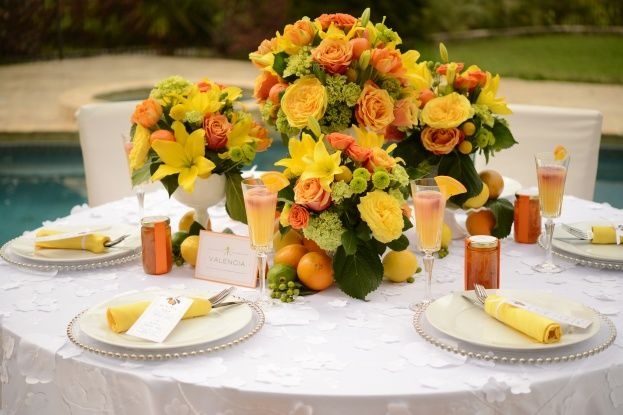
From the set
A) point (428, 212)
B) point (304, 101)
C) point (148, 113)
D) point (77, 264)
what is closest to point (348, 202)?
point (428, 212)

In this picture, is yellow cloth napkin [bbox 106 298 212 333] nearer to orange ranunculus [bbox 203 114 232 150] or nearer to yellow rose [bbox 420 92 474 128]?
orange ranunculus [bbox 203 114 232 150]

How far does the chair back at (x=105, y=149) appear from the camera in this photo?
274cm

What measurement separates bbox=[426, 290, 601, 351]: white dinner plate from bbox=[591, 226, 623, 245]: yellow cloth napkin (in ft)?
1.24

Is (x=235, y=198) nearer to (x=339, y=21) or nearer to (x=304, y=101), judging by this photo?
(x=304, y=101)

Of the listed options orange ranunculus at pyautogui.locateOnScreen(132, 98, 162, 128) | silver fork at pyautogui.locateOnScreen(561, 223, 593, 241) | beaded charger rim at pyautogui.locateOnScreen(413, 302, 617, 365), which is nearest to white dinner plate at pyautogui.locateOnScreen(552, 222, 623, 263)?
silver fork at pyautogui.locateOnScreen(561, 223, 593, 241)

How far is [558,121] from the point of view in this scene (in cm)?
273

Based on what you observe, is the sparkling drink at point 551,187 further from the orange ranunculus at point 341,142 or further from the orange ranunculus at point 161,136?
the orange ranunculus at point 161,136

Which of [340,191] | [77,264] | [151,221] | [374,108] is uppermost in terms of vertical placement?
[374,108]

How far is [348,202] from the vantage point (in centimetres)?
151

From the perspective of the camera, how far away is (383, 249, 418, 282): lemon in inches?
64.3

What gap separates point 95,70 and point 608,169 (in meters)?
5.42

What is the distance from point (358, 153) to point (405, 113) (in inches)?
11.1

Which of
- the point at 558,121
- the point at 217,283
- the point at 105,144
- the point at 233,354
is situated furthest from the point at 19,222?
the point at 233,354

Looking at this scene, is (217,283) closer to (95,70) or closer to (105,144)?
(105,144)
